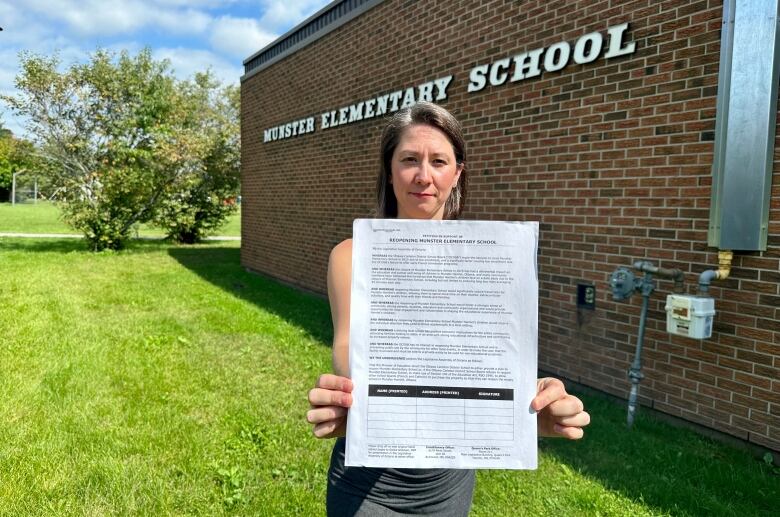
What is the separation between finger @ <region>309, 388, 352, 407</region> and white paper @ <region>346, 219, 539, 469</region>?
2cm

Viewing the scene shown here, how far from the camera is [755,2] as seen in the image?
3.55 metres

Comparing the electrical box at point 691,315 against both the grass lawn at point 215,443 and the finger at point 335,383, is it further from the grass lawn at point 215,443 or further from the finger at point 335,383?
the finger at point 335,383

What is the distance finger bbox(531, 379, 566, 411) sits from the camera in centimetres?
130

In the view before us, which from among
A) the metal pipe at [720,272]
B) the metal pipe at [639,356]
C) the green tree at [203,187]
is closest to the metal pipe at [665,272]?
the metal pipe at [639,356]

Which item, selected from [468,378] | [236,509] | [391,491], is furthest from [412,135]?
[236,509]

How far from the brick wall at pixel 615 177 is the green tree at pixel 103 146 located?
1137 cm

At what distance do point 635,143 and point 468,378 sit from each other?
146 inches

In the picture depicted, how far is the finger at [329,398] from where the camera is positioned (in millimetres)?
1282

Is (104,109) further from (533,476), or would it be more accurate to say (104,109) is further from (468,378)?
(468,378)

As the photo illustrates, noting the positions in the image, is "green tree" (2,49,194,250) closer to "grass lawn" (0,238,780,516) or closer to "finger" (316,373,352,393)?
"grass lawn" (0,238,780,516)

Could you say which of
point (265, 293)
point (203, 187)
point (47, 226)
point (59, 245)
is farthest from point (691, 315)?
point (47, 226)

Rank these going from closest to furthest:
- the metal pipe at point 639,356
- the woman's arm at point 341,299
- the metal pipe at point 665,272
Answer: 1. the woman's arm at point 341,299
2. the metal pipe at point 665,272
3. the metal pipe at point 639,356

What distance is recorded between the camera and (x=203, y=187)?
1872cm

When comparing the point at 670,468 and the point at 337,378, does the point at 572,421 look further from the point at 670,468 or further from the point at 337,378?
the point at 670,468
